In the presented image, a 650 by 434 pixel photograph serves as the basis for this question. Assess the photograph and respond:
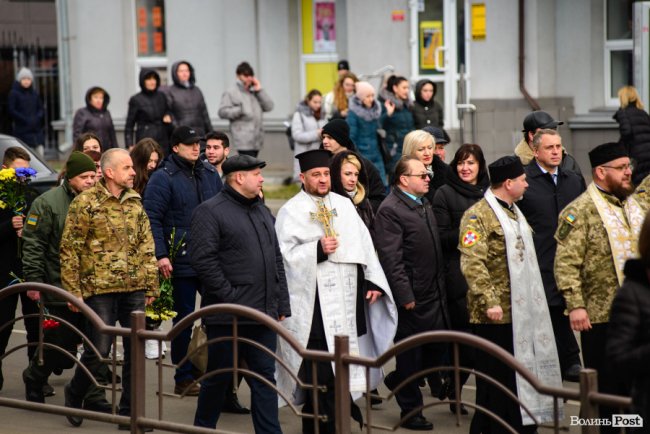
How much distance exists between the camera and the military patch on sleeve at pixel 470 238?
7.79 m

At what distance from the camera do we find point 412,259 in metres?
8.67

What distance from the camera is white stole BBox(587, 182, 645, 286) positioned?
24.5ft

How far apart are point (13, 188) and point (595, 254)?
4386 millimetres

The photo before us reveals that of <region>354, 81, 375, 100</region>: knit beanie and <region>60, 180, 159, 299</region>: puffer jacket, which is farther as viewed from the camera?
<region>354, 81, 375, 100</region>: knit beanie

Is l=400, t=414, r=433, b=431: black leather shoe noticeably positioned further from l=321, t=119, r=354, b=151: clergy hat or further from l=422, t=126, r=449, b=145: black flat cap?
l=422, t=126, r=449, b=145: black flat cap

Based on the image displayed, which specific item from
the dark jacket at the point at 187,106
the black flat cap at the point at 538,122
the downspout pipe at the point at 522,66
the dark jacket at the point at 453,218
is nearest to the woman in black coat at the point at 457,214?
the dark jacket at the point at 453,218

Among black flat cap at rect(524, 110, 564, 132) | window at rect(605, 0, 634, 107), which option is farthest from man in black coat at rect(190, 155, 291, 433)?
window at rect(605, 0, 634, 107)

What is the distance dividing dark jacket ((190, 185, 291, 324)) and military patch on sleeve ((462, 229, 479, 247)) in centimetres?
113

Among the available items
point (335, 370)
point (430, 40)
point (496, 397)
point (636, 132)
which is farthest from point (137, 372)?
point (430, 40)

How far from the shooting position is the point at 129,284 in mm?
8391

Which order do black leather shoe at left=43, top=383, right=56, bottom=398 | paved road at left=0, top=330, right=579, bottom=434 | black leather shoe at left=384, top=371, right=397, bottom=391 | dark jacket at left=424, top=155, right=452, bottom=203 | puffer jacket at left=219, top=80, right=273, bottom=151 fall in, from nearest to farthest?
paved road at left=0, top=330, right=579, bottom=434, black leather shoe at left=384, top=371, right=397, bottom=391, black leather shoe at left=43, top=383, right=56, bottom=398, dark jacket at left=424, top=155, right=452, bottom=203, puffer jacket at left=219, top=80, right=273, bottom=151

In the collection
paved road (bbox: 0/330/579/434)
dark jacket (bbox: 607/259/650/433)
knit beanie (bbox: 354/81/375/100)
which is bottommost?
paved road (bbox: 0/330/579/434)

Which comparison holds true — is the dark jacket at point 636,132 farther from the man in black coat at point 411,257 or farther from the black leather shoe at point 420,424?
the black leather shoe at point 420,424

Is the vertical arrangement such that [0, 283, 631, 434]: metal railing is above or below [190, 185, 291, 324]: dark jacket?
below
